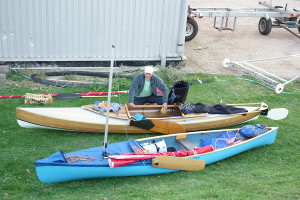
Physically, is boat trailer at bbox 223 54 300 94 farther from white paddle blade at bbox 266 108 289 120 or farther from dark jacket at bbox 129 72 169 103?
dark jacket at bbox 129 72 169 103

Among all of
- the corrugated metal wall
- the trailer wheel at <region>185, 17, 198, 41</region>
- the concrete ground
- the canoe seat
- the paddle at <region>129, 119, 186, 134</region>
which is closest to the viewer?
the canoe seat

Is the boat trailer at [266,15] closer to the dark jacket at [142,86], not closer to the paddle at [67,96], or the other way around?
the paddle at [67,96]

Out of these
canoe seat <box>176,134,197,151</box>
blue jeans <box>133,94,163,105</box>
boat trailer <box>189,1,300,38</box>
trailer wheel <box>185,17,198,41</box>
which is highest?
boat trailer <box>189,1,300,38</box>

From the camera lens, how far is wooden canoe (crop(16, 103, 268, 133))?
352 inches

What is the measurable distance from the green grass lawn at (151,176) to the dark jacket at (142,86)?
106 cm

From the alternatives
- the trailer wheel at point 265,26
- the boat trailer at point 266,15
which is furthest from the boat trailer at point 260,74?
the trailer wheel at point 265,26

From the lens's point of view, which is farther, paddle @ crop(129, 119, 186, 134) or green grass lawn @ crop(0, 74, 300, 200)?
paddle @ crop(129, 119, 186, 134)

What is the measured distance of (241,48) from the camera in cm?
1684

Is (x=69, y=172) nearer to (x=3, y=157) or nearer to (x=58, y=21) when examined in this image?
(x=3, y=157)

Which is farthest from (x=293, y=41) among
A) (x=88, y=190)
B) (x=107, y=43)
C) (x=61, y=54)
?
(x=88, y=190)

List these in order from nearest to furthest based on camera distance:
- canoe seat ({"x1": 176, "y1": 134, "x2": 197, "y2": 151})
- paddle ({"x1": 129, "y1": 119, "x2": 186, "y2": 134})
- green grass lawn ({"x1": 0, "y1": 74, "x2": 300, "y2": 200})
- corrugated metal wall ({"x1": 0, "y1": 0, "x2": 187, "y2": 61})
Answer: green grass lawn ({"x1": 0, "y1": 74, "x2": 300, "y2": 200}) → canoe seat ({"x1": 176, "y1": 134, "x2": 197, "y2": 151}) → paddle ({"x1": 129, "y1": 119, "x2": 186, "y2": 134}) → corrugated metal wall ({"x1": 0, "y1": 0, "x2": 187, "y2": 61})

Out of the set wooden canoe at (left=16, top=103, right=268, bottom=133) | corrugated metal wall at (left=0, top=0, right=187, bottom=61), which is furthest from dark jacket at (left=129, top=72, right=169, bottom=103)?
corrugated metal wall at (left=0, top=0, right=187, bottom=61)

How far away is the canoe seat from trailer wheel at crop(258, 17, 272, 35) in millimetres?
10842

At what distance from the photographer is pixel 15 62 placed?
515 inches
